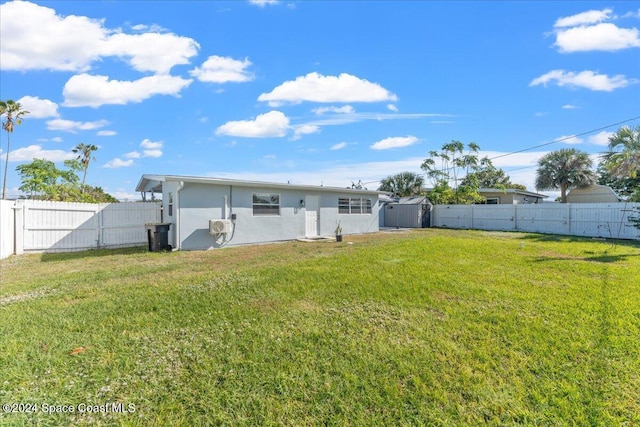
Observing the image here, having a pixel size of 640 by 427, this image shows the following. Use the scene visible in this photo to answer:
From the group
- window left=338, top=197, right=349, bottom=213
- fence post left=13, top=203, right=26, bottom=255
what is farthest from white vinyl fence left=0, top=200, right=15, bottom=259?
window left=338, top=197, right=349, bottom=213

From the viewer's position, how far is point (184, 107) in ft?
46.0

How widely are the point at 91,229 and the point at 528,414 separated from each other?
13.8 meters

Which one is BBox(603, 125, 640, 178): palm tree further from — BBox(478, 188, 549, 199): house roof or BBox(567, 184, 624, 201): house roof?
BBox(567, 184, 624, 201): house roof

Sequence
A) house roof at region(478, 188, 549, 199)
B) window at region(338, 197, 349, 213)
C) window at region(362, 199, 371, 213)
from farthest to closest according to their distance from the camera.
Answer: house roof at region(478, 188, 549, 199), window at region(362, 199, 371, 213), window at region(338, 197, 349, 213)

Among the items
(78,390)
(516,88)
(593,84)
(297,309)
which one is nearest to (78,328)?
(78,390)

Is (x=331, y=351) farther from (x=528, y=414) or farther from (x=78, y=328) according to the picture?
(x=78, y=328)

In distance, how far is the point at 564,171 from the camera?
24.1 metres

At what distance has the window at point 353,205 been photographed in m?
16.5

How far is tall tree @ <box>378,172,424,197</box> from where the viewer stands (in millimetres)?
33844

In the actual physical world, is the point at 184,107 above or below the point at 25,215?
above

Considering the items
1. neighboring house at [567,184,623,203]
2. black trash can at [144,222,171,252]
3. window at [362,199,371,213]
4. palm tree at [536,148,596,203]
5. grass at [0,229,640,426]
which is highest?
palm tree at [536,148,596,203]

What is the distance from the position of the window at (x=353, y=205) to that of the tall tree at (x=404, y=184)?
16536 millimetres

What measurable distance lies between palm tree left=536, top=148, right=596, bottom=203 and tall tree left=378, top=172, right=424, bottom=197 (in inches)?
438

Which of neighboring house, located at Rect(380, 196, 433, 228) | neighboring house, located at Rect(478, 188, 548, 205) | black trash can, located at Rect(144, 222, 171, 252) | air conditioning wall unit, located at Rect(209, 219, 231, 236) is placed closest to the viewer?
black trash can, located at Rect(144, 222, 171, 252)
